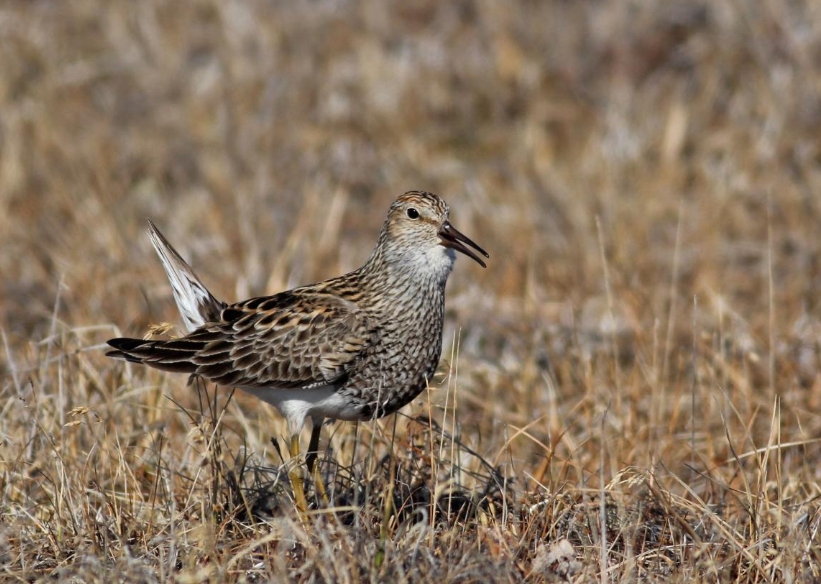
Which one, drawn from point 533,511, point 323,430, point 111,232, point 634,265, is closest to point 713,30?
point 634,265

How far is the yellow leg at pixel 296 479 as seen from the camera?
5457 millimetres

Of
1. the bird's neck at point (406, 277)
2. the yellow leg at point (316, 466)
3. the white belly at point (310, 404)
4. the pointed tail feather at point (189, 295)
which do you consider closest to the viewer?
the yellow leg at point (316, 466)

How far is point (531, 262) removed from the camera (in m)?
9.23

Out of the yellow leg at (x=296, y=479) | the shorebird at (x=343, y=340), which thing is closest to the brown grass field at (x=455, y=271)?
the yellow leg at (x=296, y=479)

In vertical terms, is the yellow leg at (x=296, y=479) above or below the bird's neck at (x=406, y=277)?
below

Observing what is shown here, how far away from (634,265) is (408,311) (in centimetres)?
425

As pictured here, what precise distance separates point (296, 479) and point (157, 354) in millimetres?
892

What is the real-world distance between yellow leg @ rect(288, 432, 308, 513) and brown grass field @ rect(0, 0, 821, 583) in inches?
2.2

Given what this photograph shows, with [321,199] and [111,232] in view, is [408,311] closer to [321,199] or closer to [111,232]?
[111,232]

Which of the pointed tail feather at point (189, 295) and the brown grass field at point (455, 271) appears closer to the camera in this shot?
the brown grass field at point (455, 271)

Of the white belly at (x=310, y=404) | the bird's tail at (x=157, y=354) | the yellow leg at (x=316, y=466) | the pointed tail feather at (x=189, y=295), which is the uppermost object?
the pointed tail feather at (x=189, y=295)

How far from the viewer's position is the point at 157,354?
5.86 metres

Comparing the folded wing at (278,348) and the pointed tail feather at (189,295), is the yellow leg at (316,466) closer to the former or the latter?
the folded wing at (278,348)

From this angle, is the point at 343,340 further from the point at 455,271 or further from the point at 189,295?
the point at 455,271
